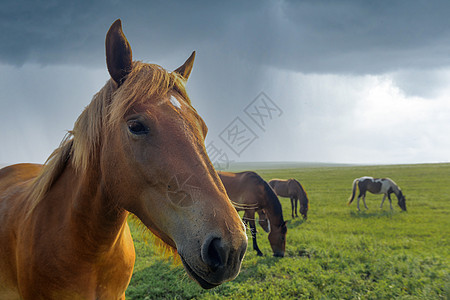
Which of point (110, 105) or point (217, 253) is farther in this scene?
point (110, 105)

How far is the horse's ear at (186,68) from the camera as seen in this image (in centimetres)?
231

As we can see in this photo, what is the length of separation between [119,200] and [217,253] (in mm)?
757

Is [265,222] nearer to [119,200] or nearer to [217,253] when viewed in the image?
[119,200]

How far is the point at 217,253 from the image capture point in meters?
1.26

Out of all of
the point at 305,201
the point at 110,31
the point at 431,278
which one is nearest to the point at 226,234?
the point at 110,31

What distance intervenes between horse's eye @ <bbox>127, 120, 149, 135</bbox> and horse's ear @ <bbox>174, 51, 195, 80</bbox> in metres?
0.92

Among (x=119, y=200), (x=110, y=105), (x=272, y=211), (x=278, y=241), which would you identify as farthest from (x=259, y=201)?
(x=110, y=105)

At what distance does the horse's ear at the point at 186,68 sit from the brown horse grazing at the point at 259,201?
531 centimetres

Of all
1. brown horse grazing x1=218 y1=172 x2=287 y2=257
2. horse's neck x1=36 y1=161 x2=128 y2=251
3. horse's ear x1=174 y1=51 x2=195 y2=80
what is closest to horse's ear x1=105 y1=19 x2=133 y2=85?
horse's ear x1=174 y1=51 x2=195 y2=80

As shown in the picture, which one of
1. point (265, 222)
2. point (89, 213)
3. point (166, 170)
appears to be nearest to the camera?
point (166, 170)

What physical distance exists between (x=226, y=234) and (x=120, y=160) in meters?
0.80

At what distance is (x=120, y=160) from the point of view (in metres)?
1.56

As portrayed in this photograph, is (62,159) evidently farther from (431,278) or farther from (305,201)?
(305,201)

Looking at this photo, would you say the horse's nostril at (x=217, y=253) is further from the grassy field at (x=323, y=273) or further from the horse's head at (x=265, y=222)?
the horse's head at (x=265, y=222)
